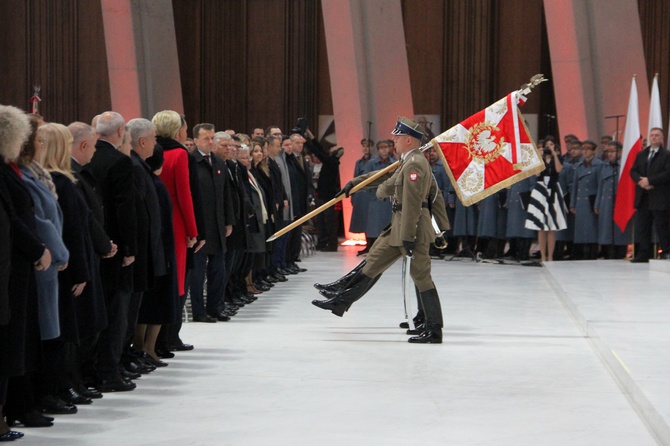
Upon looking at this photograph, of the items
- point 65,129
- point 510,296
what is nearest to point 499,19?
point 510,296

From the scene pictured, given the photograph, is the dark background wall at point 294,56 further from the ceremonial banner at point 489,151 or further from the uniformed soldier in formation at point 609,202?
the ceremonial banner at point 489,151

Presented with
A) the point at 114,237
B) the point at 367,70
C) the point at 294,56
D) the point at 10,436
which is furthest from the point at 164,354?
the point at 294,56

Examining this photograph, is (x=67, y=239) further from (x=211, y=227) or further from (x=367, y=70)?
(x=367, y=70)

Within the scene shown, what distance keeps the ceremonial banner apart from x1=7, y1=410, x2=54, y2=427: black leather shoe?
4541 millimetres

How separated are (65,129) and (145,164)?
3.97ft

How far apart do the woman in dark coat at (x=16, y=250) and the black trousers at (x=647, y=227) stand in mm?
10438

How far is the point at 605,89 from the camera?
16.2m

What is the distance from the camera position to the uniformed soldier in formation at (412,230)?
7934 mm

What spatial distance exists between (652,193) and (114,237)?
9.32m

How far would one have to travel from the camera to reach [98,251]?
5684mm

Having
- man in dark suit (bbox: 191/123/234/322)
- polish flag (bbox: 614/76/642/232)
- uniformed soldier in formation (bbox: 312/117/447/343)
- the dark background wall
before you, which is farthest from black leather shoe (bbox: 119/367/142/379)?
the dark background wall

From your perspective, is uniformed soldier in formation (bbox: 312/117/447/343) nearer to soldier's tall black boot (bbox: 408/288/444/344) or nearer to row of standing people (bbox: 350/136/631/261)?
soldier's tall black boot (bbox: 408/288/444/344)

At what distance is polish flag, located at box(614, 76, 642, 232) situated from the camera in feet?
46.3

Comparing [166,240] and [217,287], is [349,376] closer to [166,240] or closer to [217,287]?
[166,240]
